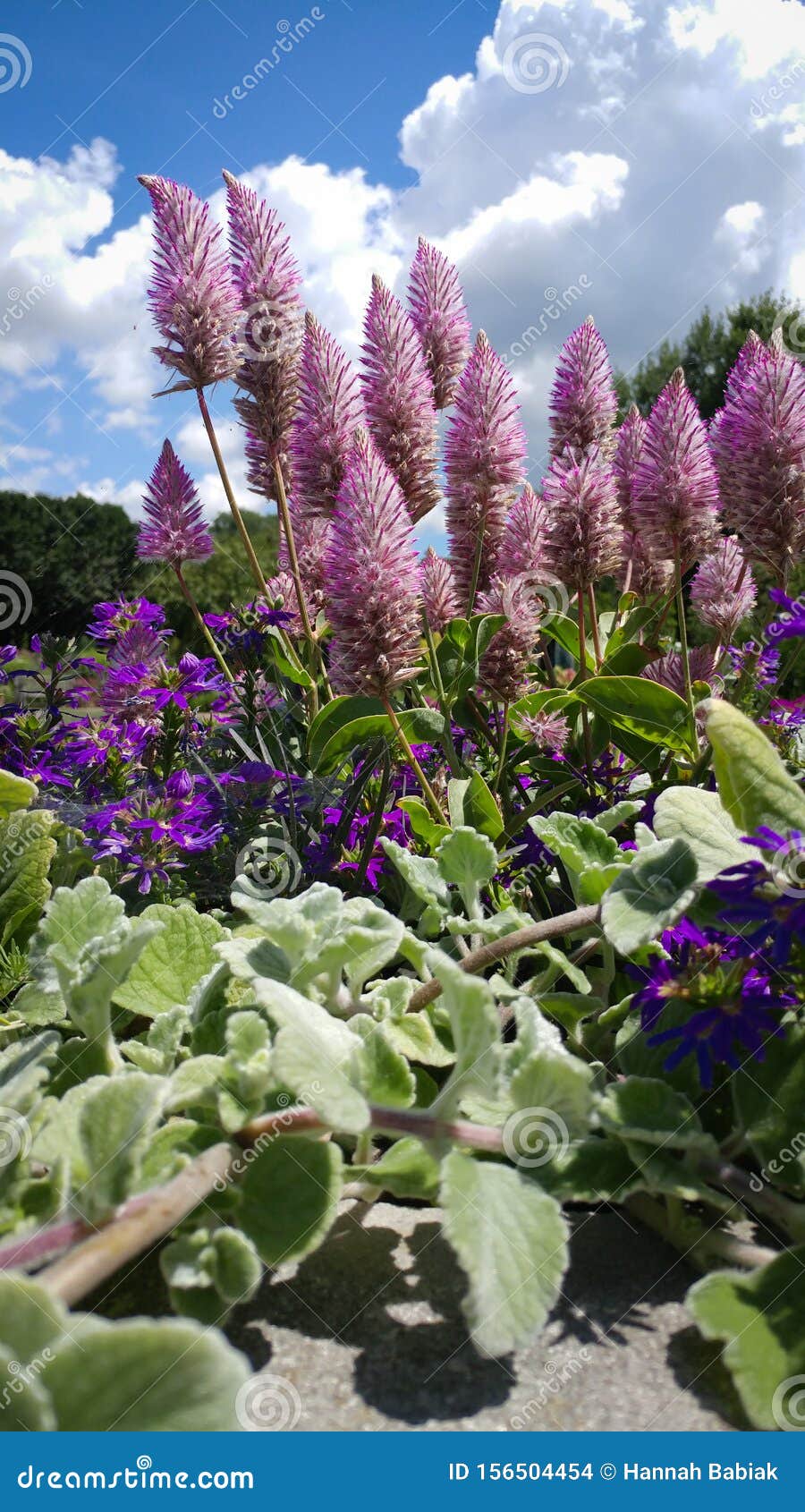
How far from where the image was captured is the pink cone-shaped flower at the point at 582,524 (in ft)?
6.63

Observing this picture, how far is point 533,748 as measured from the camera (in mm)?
2236

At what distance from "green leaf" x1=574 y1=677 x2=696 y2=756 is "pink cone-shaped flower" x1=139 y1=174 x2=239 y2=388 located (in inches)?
41.7

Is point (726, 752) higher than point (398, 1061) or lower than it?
higher

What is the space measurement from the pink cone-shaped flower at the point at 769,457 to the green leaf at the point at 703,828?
2.50 feet

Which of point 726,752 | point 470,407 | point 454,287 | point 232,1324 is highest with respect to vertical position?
point 454,287

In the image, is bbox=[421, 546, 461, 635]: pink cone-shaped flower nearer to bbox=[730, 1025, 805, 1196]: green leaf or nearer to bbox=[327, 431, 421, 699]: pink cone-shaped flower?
bbox=[327, 431, 421, 699]: pink cone-shaped flower

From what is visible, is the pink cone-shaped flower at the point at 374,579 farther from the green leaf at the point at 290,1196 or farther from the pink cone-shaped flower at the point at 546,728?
the green leaf at the point at 290,1196

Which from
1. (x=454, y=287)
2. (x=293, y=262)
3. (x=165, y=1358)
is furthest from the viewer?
(x=454, y=287)

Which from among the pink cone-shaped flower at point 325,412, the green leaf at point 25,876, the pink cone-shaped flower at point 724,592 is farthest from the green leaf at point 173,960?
the pink cone-shaped flower at point 724,592

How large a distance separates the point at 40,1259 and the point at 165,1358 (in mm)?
225

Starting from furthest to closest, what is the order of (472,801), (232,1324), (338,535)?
(472,801)
(338,535)
(232,1324)

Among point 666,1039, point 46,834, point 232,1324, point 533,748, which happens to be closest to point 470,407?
point 533,748

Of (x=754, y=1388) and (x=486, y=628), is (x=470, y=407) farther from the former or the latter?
(x=754, y=1388)

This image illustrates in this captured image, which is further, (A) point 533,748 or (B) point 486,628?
(A) point 533,748
